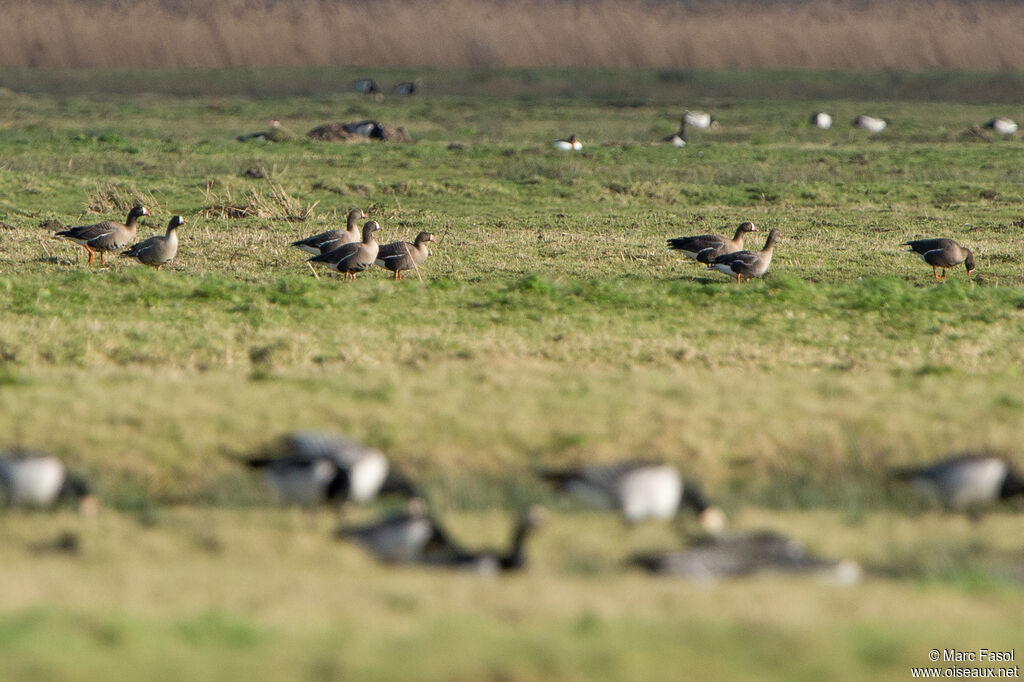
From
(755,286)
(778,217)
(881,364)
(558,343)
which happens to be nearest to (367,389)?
(558,343)

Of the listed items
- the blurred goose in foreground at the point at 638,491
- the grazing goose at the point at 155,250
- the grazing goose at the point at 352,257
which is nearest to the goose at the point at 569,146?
the grazing goose at the point at 352,257

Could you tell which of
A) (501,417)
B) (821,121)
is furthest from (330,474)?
(821,121)

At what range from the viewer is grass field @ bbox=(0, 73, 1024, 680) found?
646cm

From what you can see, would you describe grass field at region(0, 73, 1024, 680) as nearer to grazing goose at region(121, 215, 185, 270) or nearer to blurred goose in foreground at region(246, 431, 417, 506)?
blurred goose in foreground at region(246, 431, 417, 506)

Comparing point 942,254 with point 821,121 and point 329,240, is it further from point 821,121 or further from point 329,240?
point 821,121

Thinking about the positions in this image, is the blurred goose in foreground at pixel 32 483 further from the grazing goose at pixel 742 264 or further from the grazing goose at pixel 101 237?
the grazing goose at pixel 742 264

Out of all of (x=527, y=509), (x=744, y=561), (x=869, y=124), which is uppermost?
(x=869, y=124)

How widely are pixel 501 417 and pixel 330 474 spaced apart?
193 centimetres

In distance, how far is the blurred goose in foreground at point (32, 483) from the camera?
30.0ft

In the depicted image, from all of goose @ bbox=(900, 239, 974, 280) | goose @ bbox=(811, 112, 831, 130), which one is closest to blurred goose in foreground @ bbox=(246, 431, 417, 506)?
goose @ bbox=(900, 239, 974, 280)

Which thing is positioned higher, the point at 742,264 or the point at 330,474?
the point at 742,264

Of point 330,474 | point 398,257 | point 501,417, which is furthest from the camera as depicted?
point 398,257

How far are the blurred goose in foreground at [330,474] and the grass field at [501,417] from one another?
0.67 feet

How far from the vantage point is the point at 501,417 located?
1065cm
